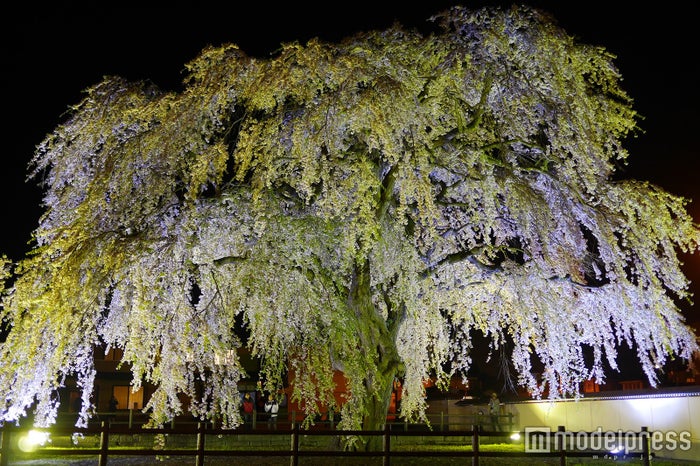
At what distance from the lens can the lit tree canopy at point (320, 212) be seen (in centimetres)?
871

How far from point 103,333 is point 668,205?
29.8 feet

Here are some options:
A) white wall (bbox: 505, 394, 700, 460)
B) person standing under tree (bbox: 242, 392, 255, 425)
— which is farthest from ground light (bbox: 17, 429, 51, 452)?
person standing under tree (bbox: 242, 392, 255, 425)

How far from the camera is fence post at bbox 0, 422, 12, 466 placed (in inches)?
320

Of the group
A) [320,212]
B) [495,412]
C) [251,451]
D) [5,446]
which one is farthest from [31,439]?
[495,412]

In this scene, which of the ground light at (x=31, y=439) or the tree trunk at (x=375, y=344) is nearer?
the ground light at (x=31, y=439)

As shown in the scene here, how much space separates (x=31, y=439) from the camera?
32.9 feet

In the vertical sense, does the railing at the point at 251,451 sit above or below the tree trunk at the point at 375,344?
below

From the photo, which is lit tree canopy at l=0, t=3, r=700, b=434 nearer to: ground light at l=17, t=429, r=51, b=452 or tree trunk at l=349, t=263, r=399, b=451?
tree trunk at l=349, t=263, r=399, b=451

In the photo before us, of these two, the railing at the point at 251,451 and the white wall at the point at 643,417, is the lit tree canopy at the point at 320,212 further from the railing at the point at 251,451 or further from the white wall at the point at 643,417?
the white wall at the point at 643,417

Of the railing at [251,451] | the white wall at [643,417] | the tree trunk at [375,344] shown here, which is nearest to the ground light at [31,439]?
the railing at [251,451]

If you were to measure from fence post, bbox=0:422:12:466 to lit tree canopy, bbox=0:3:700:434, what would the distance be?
Result: 149 mm

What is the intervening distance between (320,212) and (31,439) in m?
5.39

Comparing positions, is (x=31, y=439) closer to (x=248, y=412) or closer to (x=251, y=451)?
(x=251, y=451)

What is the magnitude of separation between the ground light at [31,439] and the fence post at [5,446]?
10.0 inches
